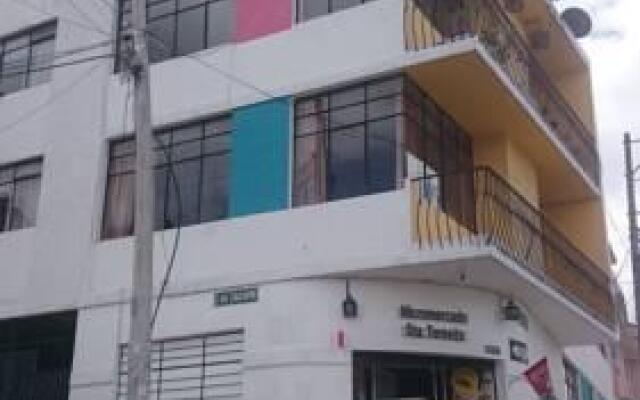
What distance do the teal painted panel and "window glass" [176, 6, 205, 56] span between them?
6.80 ft

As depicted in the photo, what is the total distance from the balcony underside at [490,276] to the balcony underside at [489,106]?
9.85 ft

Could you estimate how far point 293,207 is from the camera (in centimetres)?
1636

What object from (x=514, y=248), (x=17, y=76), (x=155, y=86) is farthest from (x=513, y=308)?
(x=17, y=76)

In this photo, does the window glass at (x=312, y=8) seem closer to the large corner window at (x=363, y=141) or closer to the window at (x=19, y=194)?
the large corner window at (x=363, y=141)

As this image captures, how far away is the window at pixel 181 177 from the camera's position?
57.2ft

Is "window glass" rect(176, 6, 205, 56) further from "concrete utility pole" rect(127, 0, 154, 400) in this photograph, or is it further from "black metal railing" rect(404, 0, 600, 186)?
"concrete utility pole" rect(127, 0, 154, 400)

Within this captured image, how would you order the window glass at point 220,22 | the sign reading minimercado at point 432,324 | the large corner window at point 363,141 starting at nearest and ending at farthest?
1. the sign reading minimercado at point 432,324
2. the large corner window at point 363,141
3. the window glass at point 220,22

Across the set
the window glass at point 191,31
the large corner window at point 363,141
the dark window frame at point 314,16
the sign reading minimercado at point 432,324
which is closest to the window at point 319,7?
the dark window frame at point 314,16

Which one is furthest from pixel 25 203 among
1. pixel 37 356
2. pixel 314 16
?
pixel 314 16

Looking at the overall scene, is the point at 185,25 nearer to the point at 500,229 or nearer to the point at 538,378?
the point at 500,229

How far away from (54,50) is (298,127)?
637 cm

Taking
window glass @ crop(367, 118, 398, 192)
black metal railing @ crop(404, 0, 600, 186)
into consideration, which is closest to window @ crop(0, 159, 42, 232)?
window glass @ crop(367, 118, 398, 192)

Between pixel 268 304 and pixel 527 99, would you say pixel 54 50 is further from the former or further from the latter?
pixel 527 99

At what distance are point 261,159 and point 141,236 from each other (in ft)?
12.8
